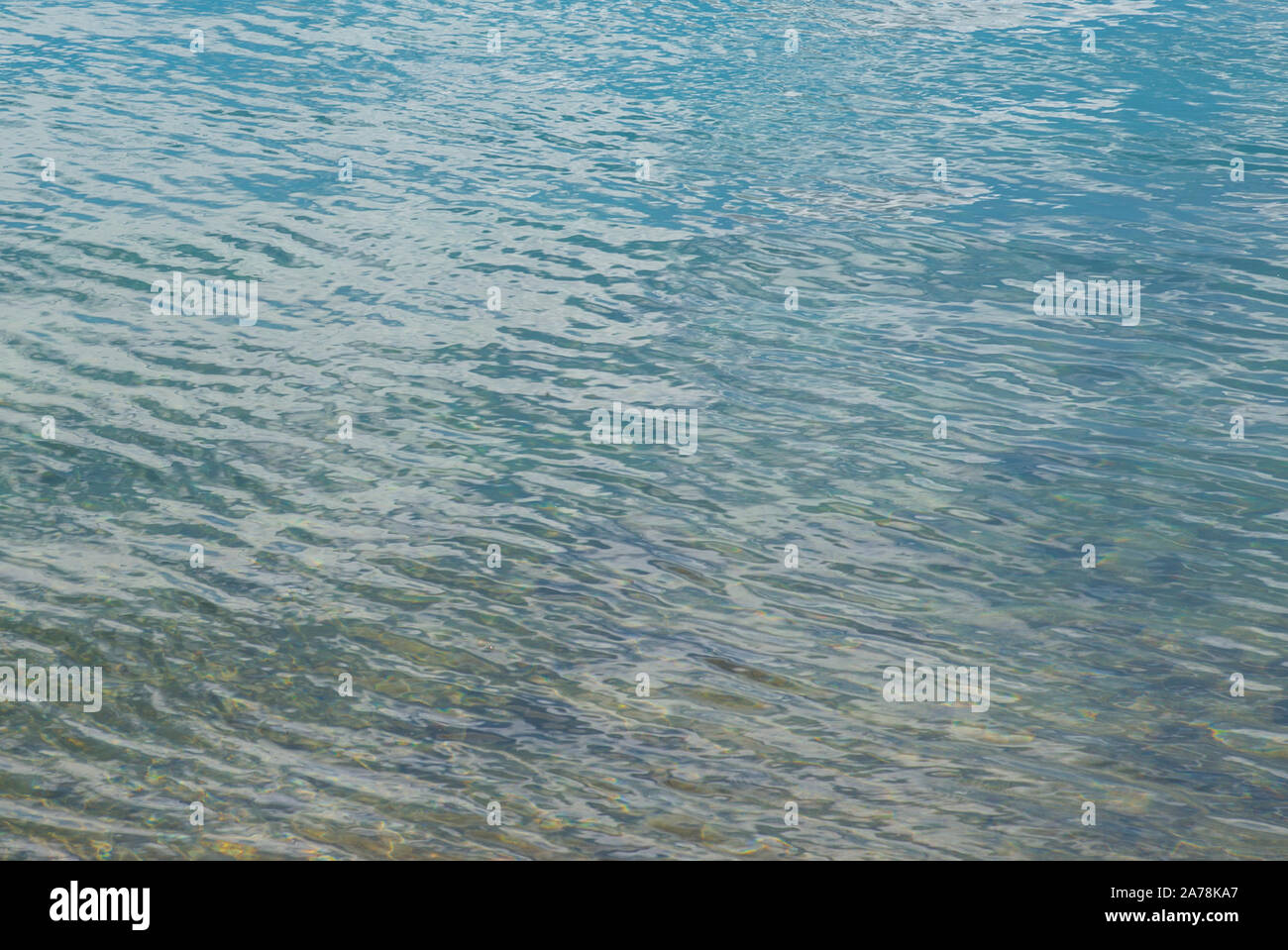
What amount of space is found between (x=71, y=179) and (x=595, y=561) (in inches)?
471

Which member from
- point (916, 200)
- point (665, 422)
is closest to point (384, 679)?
point (665, 422)

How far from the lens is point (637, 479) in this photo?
11148 mm

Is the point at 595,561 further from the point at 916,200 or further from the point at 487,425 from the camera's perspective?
the point at 916,200

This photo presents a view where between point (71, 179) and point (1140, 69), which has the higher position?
point (1140, 69)

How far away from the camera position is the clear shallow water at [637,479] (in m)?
7.70

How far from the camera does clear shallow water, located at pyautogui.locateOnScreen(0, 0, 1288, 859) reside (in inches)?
303

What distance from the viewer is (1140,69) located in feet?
80.8
